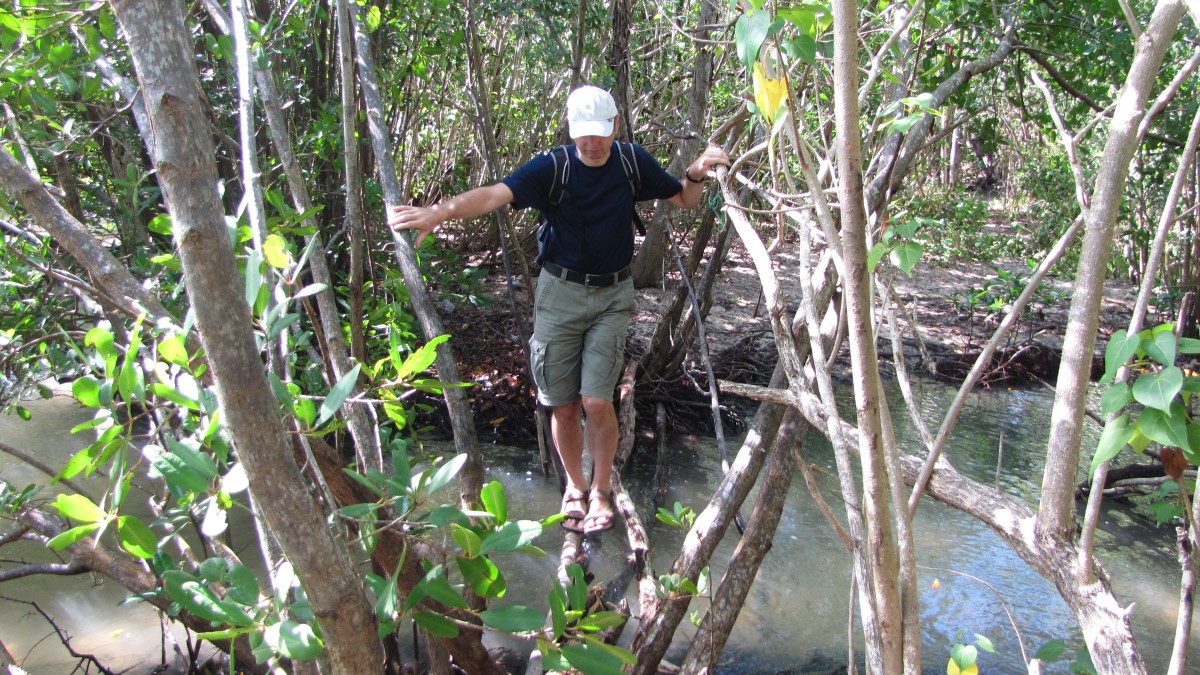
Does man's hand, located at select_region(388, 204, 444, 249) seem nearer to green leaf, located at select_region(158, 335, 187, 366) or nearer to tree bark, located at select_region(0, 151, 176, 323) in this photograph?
tree bark, located at select_region(0, 151, 176, 323)

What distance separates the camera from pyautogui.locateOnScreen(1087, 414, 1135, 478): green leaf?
1190 millimetres

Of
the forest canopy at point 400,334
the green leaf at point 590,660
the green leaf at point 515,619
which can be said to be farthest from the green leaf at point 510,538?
the green leaf at point 590,660

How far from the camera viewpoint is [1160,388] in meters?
1.17

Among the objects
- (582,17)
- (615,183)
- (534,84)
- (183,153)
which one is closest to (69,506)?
(183,153)

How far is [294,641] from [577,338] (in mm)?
2289

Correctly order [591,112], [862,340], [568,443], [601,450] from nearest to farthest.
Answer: [862,340]
[591,112]
[601,450]
[568,443]

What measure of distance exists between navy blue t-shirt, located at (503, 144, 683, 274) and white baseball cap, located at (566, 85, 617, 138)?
0.15 meters

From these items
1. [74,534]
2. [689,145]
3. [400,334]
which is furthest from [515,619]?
[689,145]

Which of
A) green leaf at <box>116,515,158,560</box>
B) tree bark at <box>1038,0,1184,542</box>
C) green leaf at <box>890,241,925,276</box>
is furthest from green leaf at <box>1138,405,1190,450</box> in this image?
green leaf at <box>116,515,158,560</box>

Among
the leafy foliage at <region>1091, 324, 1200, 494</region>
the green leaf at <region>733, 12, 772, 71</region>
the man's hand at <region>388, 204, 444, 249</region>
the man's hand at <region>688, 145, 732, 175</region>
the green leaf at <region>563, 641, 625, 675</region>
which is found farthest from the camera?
the man's hand at <region>688, 145, 732, 175</region>

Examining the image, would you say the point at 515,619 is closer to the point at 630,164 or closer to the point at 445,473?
the point at 445,473

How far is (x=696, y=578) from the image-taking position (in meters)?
2.92

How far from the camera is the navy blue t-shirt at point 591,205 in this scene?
10.9 ft

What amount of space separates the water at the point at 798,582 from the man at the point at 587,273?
62 centimetres
